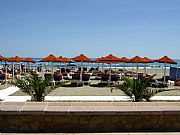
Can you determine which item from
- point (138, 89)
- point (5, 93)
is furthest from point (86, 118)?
point (5, 93)

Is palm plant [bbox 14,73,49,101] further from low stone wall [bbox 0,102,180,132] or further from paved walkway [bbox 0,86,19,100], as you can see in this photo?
paved walkway [bbox 0,86,19,100]

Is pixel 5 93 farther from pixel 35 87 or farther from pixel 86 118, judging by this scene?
pixel 86 118

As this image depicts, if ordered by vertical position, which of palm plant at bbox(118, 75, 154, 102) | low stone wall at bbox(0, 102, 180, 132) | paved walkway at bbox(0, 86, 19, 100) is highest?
palm plant at bbox(118, 75, 154, 102)

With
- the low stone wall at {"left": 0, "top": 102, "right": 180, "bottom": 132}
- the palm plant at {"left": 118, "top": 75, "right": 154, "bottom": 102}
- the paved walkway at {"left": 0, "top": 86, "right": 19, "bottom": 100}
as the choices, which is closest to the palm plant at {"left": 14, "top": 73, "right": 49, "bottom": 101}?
the low stone wall at {"left": 0, "top": 102, "right": 180, "bottom": 132}

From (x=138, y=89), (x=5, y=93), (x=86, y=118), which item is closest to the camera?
(x=86, y=118)

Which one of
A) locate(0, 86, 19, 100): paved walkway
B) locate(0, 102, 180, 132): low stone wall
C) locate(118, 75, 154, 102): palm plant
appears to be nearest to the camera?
locate(0, 102, 180, 132): low stone wall

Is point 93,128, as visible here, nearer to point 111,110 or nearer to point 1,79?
point 111,110

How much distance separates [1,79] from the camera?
1688 cm

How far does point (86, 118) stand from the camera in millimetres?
4980

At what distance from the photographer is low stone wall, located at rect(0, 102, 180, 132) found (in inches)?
193

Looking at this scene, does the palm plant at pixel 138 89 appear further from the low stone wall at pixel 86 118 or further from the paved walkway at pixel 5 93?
the paved walkway at pixel 5 93

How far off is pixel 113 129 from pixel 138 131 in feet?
1.58

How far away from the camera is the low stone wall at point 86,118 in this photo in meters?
4.91

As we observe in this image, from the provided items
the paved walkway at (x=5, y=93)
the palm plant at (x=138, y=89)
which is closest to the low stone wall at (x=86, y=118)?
the palm plant at (x=138, y=89)
